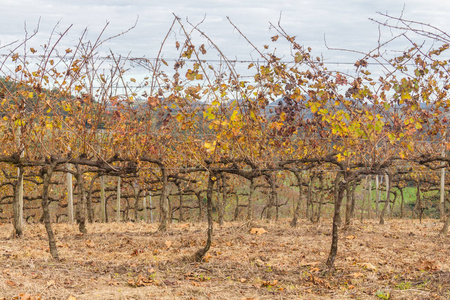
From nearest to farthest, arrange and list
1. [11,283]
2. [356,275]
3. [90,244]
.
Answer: [11,283], [356,275], [90,244]

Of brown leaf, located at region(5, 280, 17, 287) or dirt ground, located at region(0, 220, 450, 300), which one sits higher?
brown leaf, located at region(5, 280, 17, 287)

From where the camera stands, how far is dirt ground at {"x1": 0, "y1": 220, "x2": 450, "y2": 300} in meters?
5.41

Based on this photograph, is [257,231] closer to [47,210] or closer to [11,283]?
[47,210]

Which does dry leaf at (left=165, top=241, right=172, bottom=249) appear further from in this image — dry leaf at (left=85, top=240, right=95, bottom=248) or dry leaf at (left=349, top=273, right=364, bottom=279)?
dry leaf at (left=349, top=273, right=364, bottom=279)

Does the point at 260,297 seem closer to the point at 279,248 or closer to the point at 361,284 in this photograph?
the point at 361,284

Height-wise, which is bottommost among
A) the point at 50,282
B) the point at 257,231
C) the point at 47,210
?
the point at 257,231

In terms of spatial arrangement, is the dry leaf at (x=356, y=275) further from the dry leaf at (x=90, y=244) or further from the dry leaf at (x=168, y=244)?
the dry leaf at (x=90, y=244)

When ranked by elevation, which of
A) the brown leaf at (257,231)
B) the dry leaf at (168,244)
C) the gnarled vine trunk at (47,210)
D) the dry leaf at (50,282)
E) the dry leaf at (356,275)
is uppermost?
the gnarled vine trunk at (47,210)

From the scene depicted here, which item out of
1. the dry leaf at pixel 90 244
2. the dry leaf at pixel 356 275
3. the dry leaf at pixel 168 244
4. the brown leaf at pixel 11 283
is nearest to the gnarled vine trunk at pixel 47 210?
the brown leaf at pixel 11 283

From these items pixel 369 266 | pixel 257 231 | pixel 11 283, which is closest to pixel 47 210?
pixel 11 283

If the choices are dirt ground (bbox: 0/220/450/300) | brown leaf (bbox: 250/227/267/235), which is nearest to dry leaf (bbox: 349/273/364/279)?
dirt ground (bbox: 0/220/450/300)

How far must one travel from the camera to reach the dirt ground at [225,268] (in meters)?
5.41

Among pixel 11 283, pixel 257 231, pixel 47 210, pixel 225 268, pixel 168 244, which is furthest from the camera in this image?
pixel 257 231

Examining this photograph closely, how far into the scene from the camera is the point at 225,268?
6676 mm
